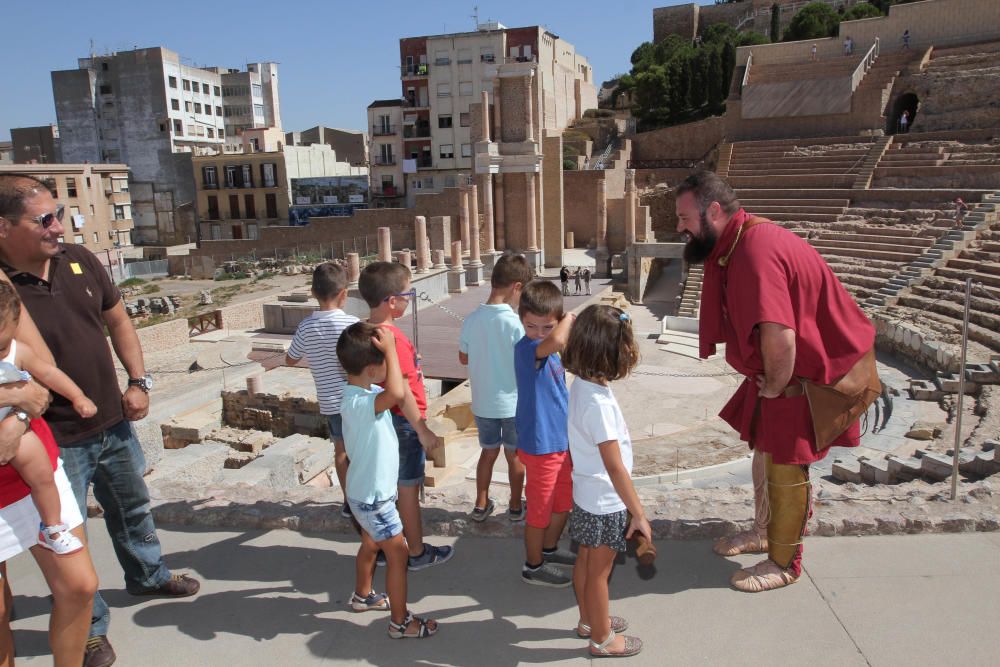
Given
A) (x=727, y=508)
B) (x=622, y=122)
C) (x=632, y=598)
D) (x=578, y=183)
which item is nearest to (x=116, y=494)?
(x=632, y=598)

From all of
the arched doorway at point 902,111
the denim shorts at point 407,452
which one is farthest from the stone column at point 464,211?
the denim shorts at point 407,452

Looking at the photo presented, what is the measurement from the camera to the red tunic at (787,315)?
3529 millimetres

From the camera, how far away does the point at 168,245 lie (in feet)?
174

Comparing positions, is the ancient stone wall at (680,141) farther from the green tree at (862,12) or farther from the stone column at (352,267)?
the stone column at (352,267)

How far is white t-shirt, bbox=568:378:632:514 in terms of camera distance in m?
3.27

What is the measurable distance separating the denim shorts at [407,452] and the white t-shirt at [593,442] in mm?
1142

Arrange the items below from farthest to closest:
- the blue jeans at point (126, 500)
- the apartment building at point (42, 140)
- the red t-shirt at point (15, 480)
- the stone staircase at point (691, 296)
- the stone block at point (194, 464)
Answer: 1. the apartment building at point (42, 140)
2. the stone staircase at point (691, 296)
3. the stone block at point (194, 464)
4. the blue jeans at point (126, 500)
5. the red t-shirt at point (15, 480)

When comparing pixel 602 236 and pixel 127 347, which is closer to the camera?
pixel 127 347

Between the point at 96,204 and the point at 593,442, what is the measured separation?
49.7m

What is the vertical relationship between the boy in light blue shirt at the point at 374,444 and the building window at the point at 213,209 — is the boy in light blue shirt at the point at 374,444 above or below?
below

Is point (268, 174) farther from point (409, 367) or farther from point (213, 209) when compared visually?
point (409, 367)

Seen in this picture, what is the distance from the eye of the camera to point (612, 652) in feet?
10.7

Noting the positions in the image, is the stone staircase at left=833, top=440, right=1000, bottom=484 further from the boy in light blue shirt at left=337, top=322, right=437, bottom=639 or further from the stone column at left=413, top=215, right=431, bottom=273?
the stone column at left=413, top=215, right=431, bottom=273

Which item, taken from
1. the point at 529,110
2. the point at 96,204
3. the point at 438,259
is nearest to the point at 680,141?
the point at 529,110
